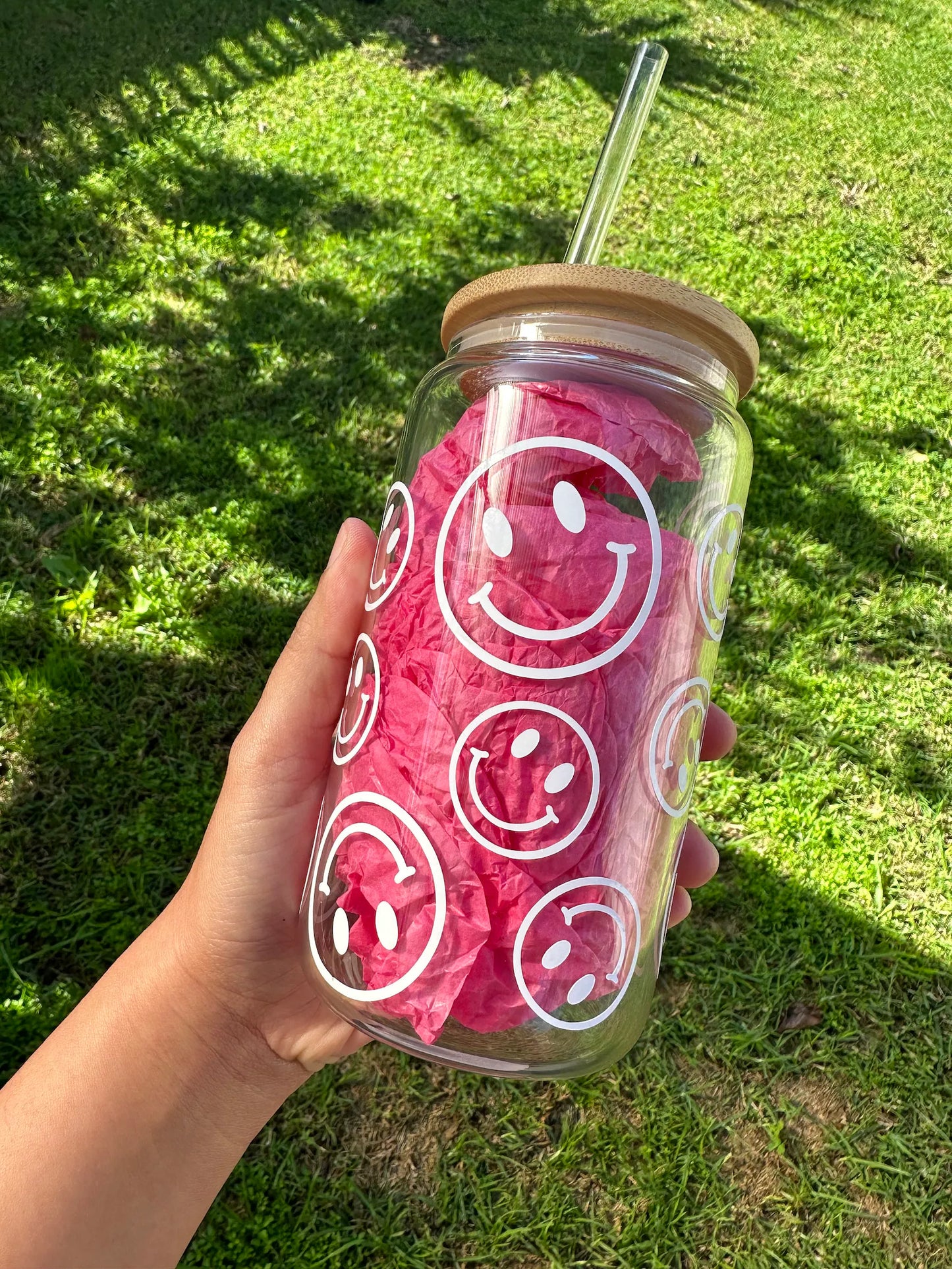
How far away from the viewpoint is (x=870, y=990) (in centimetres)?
276

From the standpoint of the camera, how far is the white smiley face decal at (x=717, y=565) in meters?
1.40

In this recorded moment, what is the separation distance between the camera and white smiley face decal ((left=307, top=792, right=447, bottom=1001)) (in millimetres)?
1239

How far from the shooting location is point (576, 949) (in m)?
1.27

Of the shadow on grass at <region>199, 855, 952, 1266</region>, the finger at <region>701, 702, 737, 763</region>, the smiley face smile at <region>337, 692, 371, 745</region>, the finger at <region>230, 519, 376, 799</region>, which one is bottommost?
the shadow on grass at <region>199, 855, 952, 1266</region>

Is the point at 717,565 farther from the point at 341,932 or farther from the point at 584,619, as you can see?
the point at 341,932

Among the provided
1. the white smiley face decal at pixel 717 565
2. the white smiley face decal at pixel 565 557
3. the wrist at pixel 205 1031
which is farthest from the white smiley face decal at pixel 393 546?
the wrist at pixel 205 1031

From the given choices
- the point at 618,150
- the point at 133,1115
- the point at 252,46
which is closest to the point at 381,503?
the point at 618,150

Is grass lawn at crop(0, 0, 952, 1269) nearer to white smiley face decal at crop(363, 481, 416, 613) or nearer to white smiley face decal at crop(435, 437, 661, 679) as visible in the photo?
white smiley face decal at crop(363, 481, 416, 613)

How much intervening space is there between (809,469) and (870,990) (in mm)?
2090

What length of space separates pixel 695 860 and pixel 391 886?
3.41 ft

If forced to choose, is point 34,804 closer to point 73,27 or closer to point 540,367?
point 540,367

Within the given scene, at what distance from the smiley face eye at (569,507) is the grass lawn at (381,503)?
1.91 m

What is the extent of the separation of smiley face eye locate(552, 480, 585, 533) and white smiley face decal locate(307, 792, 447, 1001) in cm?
45

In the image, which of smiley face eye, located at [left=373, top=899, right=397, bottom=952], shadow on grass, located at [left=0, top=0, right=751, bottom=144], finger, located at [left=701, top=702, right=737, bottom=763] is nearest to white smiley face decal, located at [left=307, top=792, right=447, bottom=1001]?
smiley face eye, located at [left=373, top=899, right=397, bottom=952]
